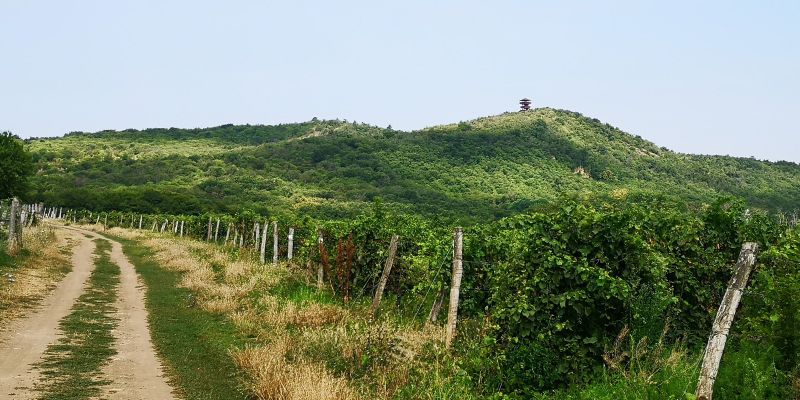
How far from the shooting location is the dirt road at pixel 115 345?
905 centimetres

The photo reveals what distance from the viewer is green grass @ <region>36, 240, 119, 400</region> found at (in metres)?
8.99

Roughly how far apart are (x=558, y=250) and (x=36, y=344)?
9726 millimetres

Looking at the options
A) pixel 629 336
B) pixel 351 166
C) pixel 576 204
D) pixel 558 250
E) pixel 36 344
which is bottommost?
pixel 36 344

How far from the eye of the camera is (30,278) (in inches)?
787

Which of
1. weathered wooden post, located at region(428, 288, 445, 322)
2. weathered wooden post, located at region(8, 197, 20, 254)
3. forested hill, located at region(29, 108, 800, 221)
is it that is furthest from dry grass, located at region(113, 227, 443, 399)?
forested hill, located at region(29, 108, 800, 221)

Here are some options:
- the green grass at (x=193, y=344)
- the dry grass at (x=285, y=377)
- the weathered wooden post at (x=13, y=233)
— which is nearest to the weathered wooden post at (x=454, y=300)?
the dry grass at (x=285, y=377)

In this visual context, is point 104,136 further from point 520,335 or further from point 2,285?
point 520,335

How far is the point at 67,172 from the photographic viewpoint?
411 feet

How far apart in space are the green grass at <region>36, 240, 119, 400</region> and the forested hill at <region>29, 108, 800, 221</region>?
56632 mm

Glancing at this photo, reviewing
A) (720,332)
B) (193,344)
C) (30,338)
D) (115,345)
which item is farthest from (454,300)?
(30,338)

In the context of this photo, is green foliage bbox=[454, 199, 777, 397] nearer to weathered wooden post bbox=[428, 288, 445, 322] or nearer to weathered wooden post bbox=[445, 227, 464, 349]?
weathered wooden post bbox=[445, 227, 464, 349]

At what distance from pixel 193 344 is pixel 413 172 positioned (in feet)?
343

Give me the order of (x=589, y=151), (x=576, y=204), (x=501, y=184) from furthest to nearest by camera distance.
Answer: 1. (x=589, y=151)
2. (x=501, y=184)
3. (x=576, y=204)

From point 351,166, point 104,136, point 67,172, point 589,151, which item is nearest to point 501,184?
point 589,151
